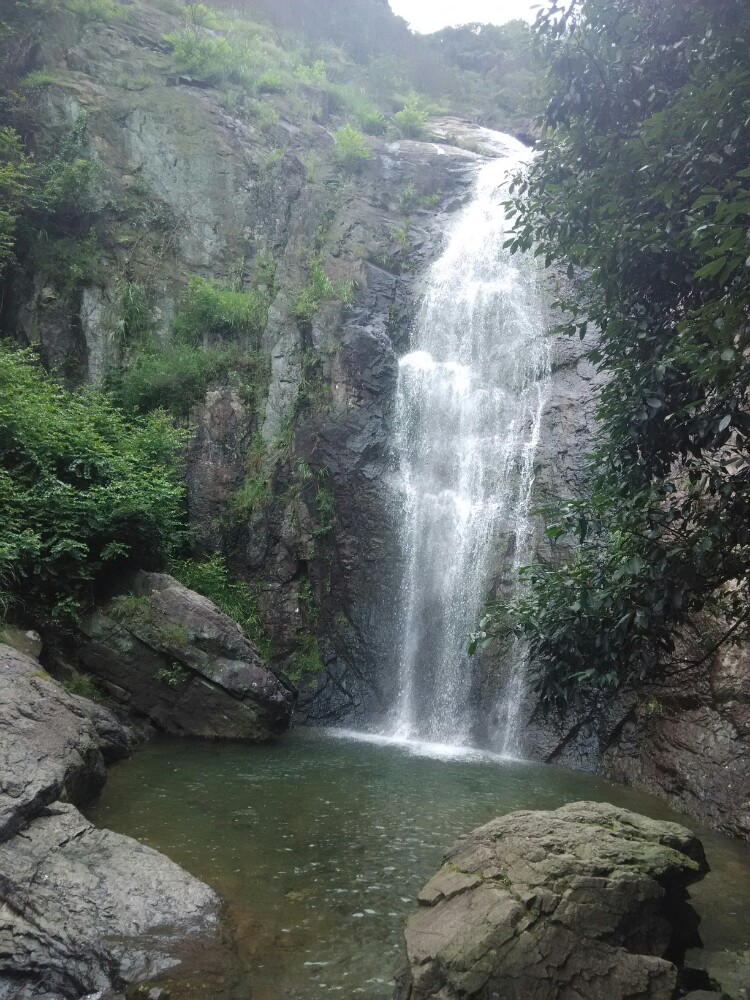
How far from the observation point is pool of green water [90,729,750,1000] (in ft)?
14.1

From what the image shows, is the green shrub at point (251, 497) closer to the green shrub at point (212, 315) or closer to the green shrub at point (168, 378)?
the green shrub at point (168, 378)

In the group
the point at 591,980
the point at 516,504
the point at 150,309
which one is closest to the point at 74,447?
the point at 150,309

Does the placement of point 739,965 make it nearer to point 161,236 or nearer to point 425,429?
point 425,429

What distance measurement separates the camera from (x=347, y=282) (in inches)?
690

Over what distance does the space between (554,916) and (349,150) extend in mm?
21869

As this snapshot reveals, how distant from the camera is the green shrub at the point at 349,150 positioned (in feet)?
69.6

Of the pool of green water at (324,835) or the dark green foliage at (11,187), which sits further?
the dark green foliage at (11,187)

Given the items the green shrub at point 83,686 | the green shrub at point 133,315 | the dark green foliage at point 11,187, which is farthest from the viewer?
the green shrub at point 133,315

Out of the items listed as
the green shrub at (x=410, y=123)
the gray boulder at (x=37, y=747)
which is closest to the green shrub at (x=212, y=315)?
the gray boulder at (x=37, y=747)

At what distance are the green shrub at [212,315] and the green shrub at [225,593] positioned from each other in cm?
600

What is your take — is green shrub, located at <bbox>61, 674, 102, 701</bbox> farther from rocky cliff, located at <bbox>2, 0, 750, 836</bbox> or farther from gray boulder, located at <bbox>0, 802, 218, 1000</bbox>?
gray boulder, located at <bbox>0, 802, 218, 1000</bbox>

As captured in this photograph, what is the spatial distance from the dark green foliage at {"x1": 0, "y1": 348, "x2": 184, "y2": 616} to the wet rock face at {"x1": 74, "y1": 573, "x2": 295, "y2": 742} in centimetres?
77

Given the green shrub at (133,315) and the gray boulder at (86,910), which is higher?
the green shrub at (133,315)

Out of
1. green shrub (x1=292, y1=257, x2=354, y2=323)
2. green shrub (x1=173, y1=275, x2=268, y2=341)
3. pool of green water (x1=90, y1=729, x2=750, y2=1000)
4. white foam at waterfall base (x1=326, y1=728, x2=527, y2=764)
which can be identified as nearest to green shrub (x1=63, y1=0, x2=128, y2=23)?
green shrub (x1=173, y1=275, x2=268, y2=341)
